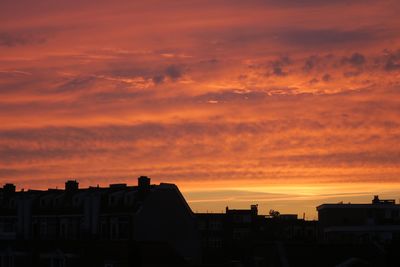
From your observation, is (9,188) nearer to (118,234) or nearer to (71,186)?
(71,186)

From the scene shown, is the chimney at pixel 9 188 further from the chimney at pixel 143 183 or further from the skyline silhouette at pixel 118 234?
the chimney at pixel 143 183

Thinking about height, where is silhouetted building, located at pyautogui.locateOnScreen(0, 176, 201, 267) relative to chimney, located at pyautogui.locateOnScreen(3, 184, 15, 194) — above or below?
below

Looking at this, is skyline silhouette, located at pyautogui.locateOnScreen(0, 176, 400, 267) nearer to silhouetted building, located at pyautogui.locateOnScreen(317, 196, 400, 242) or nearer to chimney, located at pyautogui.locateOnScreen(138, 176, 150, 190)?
chimney, located at pyautogui.locateOnScreen(138, 176, 150, 190)

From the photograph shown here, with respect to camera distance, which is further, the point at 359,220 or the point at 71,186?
the point at 359,220

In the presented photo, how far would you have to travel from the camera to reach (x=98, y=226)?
4104 inches

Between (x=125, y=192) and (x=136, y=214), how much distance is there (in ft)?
14.8

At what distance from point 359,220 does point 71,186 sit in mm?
56453

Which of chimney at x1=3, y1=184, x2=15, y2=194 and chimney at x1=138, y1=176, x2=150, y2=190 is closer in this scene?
chimney at x1=138, y1=176, x2=150, y2=190

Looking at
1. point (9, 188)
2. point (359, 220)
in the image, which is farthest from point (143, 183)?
point (359, 220)

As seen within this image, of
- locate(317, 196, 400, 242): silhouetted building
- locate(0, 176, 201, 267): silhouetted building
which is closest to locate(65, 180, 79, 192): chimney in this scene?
locate(0, 176, 201, 267): silhouetted building

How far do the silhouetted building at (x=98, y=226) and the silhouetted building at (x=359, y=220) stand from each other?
38289 millimetres

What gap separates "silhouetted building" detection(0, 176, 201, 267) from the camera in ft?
332

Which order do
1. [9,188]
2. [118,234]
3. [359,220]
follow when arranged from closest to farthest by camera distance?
[118,234], [9,188], [359,220]

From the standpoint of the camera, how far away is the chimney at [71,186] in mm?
112188
